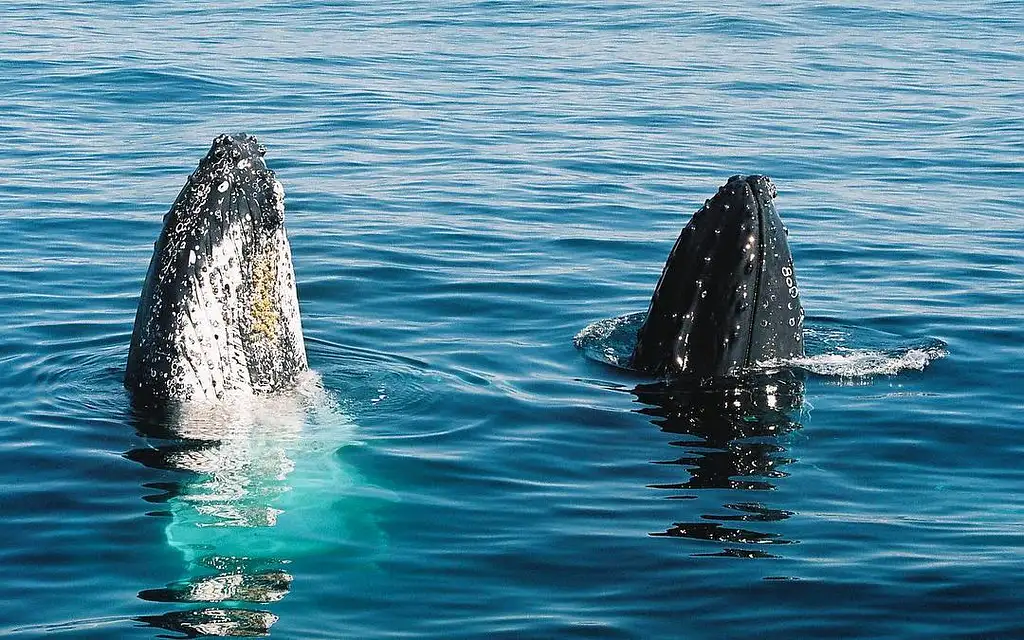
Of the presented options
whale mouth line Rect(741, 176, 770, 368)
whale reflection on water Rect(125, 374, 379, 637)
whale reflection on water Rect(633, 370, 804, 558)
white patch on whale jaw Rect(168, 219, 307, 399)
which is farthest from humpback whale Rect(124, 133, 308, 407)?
whale mouth line Rect(741, 176, 770, 368)

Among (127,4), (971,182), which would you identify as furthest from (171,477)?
(127,4)

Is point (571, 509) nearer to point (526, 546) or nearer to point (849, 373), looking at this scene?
point (526, 546)

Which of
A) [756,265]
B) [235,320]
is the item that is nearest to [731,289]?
[756,265]

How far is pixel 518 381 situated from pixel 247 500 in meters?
Result: 3.39

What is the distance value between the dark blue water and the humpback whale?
0.43m

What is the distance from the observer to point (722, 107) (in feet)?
87.2

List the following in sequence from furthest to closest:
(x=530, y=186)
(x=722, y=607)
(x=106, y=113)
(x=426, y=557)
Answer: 1. (x=106, y=113)
2. (x=530, y=186)
3. (x=426, y=557)
4. (x=722, y=607)

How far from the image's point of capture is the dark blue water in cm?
804

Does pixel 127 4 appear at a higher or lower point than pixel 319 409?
higher

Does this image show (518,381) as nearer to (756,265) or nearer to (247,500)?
(756,265)

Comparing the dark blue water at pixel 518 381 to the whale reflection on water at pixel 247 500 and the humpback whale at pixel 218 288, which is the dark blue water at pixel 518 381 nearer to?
the whale reflection on water at pixel 247 500

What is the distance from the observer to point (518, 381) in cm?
1190

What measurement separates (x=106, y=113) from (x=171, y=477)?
55.3 feet

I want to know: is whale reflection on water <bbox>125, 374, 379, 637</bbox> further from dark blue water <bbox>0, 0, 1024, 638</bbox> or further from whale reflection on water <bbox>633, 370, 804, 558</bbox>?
whale reflection on water <bbox>633, 370, 804, 558</bbox>
